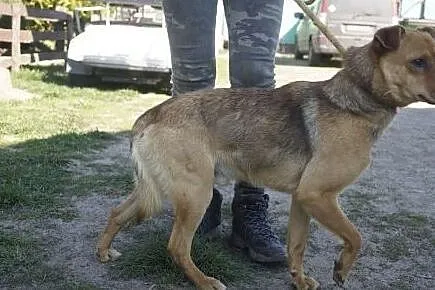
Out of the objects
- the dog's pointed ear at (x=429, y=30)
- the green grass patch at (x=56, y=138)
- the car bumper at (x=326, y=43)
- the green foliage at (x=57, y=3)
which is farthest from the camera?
the car bumper at (x=326, y=43)

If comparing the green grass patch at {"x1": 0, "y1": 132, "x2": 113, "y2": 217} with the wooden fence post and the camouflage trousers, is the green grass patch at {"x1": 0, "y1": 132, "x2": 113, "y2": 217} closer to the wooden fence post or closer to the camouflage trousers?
the camouflage trousers

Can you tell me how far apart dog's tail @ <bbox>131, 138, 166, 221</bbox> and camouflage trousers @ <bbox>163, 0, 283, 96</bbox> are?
0.62m

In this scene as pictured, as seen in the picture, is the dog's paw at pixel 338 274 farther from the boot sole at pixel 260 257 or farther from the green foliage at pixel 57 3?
the green foliage at pixel 57 3

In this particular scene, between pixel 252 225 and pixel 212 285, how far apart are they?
Result: 0.65m

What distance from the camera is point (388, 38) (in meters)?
3.22

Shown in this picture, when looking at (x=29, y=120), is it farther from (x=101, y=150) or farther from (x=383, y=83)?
(x=383, y=83)

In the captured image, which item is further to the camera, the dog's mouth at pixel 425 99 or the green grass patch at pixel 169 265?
the green grass patch at pixel 169 265

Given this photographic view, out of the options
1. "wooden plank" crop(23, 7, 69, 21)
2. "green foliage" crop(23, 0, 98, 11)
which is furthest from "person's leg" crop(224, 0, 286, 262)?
Answer: "green foliage" crop(23, 0, 98, 11)

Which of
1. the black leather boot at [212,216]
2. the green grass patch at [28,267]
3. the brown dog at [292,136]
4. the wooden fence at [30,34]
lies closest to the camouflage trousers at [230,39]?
the brown dog at [292,136]

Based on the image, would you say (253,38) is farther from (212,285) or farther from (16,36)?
(16,36)

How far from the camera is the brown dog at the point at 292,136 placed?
319 centimetres

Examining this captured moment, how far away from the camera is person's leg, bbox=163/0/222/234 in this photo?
3.61m

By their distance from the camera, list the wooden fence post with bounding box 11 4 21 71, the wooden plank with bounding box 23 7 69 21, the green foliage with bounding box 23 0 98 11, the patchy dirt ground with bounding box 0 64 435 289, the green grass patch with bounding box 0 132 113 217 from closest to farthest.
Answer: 1. the patchy dirt ground with bounding box 0 64 435 289
2. the green grass patch with bounding box 0 132 113 217
3. the wooden fence post with bounding box 11 4 21 71
4. the wooden plank with bounding box 23 7 69 21
5. the green foliage with bounding box 23 0 98 11

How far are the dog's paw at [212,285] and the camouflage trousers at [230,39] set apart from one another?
115 cm
